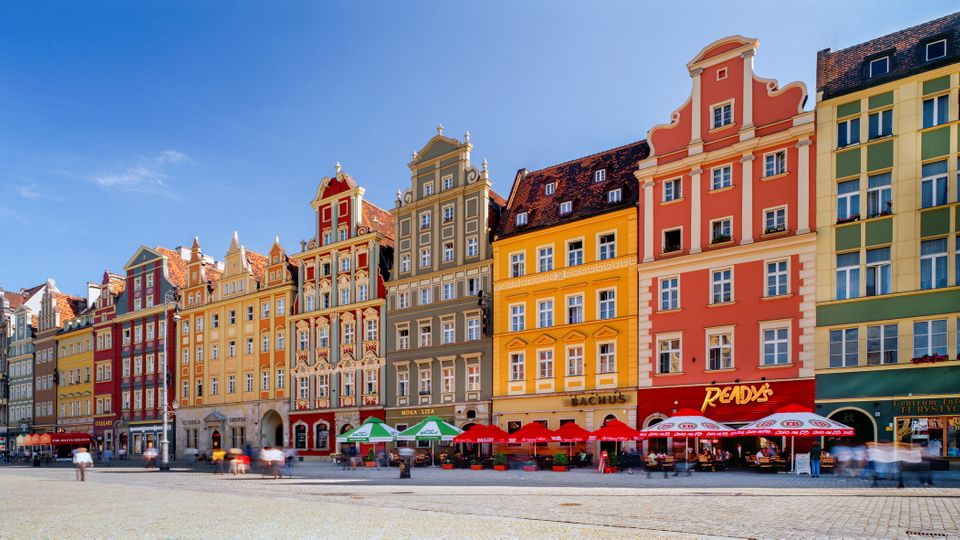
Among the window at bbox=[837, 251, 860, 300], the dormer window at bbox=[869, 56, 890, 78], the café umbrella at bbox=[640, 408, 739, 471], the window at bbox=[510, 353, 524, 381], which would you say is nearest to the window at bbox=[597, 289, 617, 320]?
the window at bbox=[510, 353, 524, 381]

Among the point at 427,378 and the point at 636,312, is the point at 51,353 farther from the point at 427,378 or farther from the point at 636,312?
the point at 636,312

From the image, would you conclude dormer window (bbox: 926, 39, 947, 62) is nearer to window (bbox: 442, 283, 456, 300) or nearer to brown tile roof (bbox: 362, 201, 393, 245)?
window (bbox: 442, 283, 456, 300)

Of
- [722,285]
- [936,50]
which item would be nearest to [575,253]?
[722,285]

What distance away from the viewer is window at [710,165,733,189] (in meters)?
37.1

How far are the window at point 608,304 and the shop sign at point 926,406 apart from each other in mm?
13752

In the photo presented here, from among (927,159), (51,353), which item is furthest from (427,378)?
(51,353)

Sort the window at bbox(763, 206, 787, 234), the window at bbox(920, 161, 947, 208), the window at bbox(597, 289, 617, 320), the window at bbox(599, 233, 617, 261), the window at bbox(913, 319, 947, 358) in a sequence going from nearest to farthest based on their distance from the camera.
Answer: the window at bbox(913, 319, 947, 358) < the window at bbox(920, 161, 947, 208) < the window at bbox(763, 206, 787, 234) < the window at bbox(597, 289, 617, 320) < the window at bbox(599, 233, 617, 261)

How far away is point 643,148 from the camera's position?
42.5 metres

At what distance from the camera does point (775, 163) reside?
117ft

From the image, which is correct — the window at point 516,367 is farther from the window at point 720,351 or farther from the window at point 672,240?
the window at point 720,351

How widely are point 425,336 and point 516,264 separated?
8.10 metres

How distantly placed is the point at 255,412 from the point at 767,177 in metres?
40.1

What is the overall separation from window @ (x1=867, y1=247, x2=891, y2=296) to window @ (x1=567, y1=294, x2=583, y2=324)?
1428 cm

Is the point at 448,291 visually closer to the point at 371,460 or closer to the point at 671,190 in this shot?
the point at 371,460
